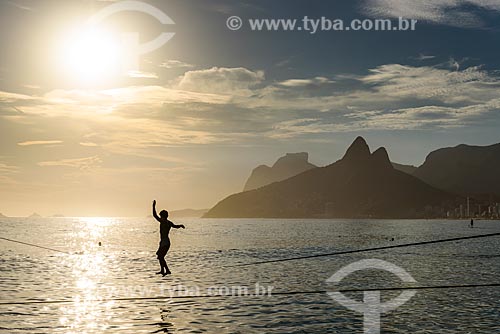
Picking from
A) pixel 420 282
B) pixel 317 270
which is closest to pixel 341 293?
pixel 420 282

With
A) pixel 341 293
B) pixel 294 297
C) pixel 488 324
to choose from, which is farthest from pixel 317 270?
pixel 488 324

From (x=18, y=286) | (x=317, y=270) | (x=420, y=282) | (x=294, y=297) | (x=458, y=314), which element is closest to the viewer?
(x=458, y=314)

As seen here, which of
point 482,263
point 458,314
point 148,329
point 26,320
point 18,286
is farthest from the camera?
point 482,263

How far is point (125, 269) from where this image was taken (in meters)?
60.2

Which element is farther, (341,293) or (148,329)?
(341,293)

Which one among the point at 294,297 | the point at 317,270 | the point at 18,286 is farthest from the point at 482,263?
the point at 18,286

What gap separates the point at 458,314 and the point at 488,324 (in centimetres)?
297

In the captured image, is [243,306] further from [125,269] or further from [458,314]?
[125,269]

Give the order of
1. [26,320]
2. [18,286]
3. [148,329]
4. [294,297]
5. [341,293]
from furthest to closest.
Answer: [18,286]
[341,293]
[294,297]
[26,320]
[148,329]

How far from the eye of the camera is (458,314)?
30.8 metres

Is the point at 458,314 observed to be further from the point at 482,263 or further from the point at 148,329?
the point at 482,263

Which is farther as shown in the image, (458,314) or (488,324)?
(458,314)

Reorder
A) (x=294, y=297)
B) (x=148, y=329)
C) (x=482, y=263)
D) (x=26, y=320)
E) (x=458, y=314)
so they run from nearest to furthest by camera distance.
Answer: (x=148, y=329) → (x=26, y=320) → (x=458, y=314) → (x=294, y=297) → (x=482, y=263)

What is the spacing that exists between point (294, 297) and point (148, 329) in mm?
13114
